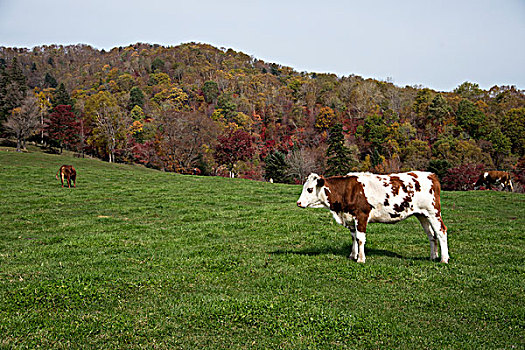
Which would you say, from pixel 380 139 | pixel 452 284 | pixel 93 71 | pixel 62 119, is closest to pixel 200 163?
pixel 62 119

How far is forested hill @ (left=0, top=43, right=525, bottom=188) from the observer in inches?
2606

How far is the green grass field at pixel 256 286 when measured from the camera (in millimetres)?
5719

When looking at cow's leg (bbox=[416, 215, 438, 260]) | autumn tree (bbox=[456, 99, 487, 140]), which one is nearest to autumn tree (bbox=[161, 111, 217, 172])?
cow's leg (bbox=[416, 215, 438, 260])

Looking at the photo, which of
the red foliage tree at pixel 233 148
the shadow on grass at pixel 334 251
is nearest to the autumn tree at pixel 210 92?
the red foliage tree at pixel 233 148

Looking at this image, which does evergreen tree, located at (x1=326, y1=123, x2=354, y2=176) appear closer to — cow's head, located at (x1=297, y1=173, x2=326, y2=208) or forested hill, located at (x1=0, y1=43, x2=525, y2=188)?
forested hill, located at (x1=0, y1=43, x2=525, y2=188)

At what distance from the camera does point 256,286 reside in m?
7.91

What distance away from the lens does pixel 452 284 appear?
25.6 ft

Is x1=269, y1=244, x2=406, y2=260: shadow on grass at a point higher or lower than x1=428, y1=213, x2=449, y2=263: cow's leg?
lower

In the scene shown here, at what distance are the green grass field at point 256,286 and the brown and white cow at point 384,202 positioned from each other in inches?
32.0

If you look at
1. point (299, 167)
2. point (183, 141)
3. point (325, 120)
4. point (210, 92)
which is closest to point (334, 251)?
point (299, 167)

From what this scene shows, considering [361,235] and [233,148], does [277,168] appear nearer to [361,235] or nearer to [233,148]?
[233,148]

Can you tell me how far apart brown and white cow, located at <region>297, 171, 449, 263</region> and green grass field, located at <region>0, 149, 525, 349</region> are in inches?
32.0

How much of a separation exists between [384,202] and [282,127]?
105672 mm

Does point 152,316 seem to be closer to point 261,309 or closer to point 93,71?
point 261,309
